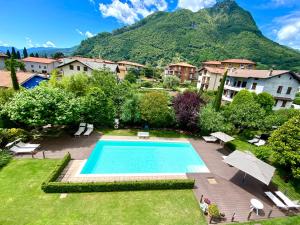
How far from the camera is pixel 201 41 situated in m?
124

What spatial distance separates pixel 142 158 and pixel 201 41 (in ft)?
421

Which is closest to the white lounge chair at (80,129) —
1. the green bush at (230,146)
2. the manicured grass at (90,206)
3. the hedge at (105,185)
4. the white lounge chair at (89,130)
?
the white lounge chair at (89,130)

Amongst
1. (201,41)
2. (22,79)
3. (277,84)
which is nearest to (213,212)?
(277,84)

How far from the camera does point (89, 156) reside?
602 inches

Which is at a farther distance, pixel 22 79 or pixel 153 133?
pixel 22 79

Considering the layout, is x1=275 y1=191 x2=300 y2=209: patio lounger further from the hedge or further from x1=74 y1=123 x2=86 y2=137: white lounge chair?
x1=74 y1=123 x2=86 y2=137: white lounge chair

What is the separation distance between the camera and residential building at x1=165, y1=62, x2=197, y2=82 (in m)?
73.4

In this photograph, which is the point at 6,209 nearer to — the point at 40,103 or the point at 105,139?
the point at 40,103

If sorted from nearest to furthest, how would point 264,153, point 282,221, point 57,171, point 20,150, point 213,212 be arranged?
point 213,212
point 282,221
point 57,171
point 20,150
point 264,153

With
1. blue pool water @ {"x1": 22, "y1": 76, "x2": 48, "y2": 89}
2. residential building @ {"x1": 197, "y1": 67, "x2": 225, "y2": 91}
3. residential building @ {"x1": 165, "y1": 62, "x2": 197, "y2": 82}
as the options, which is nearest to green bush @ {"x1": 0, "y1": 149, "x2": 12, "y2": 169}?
blue pool water @ {"x1": 22, "y1": 76, "x2": 48, "y2": 89}

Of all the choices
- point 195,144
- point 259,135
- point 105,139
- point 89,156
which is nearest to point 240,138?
point 259,135

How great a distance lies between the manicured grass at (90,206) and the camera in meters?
8.88

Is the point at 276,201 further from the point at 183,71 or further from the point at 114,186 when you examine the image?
the point at 183,71

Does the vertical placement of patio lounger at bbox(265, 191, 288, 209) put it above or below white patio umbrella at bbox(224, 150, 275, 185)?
below
